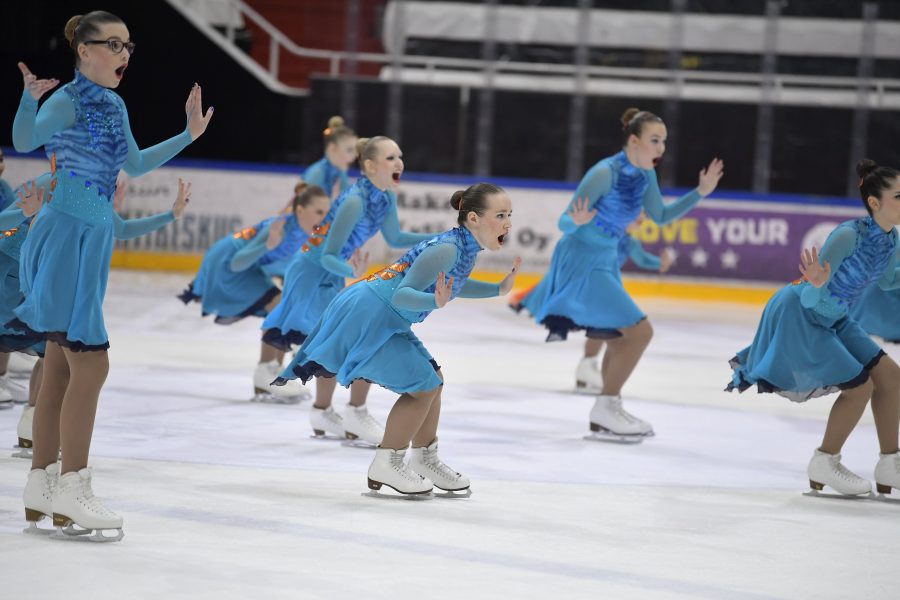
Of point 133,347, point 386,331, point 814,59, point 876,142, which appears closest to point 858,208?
point 876,142

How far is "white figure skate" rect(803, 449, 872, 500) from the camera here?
5355 millimetres

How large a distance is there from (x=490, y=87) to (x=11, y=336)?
34.0 ft

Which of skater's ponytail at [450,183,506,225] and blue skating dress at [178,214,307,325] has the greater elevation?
skater's ponytail at [450,183,506,225]

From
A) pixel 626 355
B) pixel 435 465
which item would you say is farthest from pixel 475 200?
pixel 626 355

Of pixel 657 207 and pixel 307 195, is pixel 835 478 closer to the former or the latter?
pixel 657 207

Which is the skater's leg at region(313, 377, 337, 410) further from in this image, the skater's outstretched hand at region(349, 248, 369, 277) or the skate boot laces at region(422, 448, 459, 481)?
the skate boot laces at region(422, 448, 459, 481)

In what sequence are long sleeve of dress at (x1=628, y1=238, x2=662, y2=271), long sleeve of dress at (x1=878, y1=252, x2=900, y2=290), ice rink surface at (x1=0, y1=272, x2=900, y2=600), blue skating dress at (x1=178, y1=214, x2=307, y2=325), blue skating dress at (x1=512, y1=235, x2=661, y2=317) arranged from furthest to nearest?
long sleeve of dress at (x1=628, y1=238, x2=662, y2=271), blue skating dress at (x1=178, y1=214, x2=307, y2=325), blue skating dress at (x1=512, y1=235, x2=661, y2=317), long sleeve of dress at (x1=878, y1=252, x2=900, y2=290), ice rink surface at (x1=0, y1=272, x2=900, y2=600)

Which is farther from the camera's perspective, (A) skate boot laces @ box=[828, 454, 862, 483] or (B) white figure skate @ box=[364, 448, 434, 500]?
(A) skate boot laces @ box=[828, 454, 862, 483]

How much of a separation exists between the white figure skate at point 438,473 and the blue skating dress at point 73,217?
4.82 feet

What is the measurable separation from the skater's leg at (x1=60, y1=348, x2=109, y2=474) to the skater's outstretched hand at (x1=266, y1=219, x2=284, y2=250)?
10.6 ft

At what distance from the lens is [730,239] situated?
14.3 metres

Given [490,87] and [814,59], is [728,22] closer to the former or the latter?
[814,59]

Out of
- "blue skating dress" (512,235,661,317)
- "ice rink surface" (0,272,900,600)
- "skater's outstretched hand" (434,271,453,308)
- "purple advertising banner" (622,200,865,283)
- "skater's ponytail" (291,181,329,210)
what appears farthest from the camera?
"purple advertising banner" (622,200,865,283)

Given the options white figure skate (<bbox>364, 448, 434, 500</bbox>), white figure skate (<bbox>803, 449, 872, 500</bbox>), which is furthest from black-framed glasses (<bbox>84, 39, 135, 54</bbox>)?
white figure skate (<bbox>803, 449, 872, 500</bbox>)
